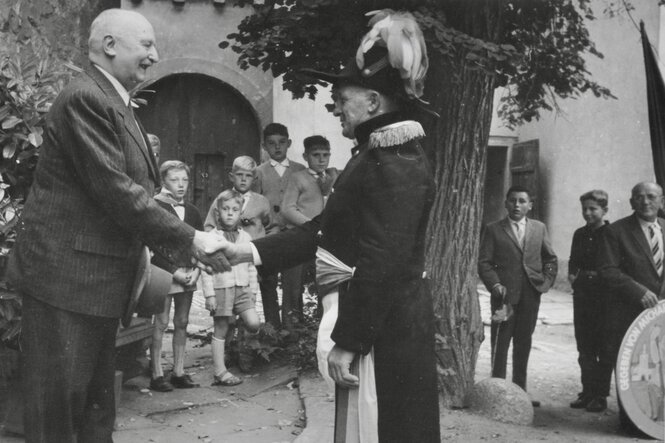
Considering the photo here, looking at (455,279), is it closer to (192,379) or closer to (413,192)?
(192,379)

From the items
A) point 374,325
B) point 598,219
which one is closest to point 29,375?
point 374,325

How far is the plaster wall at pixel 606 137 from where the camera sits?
11680 millimetres

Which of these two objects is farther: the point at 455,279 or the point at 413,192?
the point at 455,279

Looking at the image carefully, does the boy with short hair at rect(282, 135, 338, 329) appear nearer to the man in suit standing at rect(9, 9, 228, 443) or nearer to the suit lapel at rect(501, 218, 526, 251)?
the suit lapel at rect(501, 218, 526, 251)

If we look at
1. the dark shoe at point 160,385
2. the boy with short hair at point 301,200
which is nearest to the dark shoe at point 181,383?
the dark shoe at point 160,385

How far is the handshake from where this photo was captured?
10.2 ft

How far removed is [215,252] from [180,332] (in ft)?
9.21

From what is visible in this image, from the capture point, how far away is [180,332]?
583cm

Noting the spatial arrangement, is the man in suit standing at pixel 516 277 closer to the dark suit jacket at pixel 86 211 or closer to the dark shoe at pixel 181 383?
the dark shoe at pixel 181 383

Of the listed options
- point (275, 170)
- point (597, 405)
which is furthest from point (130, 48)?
point (597, 405)

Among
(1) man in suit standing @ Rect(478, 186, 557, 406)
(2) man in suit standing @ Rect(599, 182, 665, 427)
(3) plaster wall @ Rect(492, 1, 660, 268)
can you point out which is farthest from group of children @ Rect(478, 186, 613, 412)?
(3) plaster wall @ Rect(492, 1, 660, 268)

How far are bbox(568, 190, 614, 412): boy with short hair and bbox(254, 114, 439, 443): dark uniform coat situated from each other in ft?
11.9

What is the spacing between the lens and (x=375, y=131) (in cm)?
285

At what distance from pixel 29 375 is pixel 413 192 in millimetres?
1544
